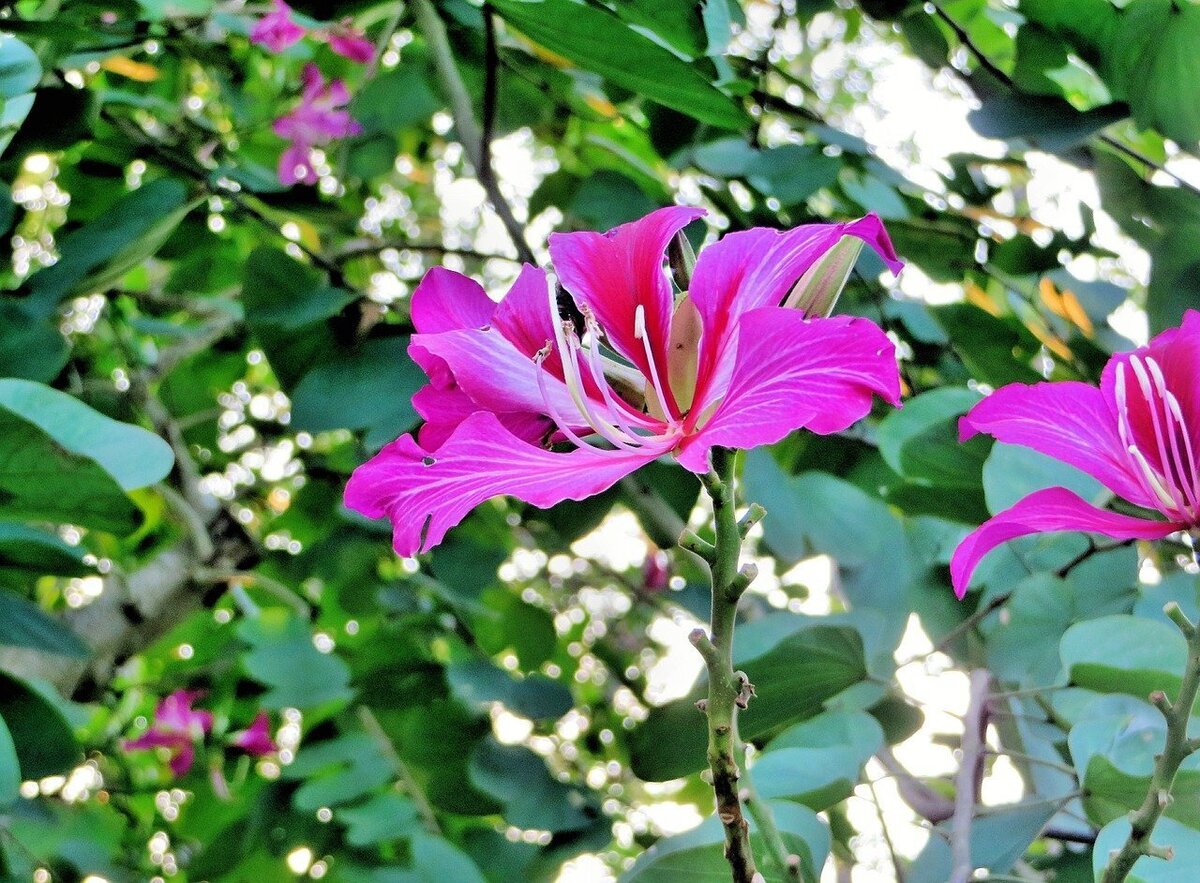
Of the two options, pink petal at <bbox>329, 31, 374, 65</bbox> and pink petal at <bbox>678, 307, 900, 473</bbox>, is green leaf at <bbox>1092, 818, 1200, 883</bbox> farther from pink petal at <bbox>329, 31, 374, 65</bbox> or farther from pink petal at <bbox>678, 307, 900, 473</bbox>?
pink petal at <bbox>329, 31, 374, 65</bbox>

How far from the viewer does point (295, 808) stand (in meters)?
0.92

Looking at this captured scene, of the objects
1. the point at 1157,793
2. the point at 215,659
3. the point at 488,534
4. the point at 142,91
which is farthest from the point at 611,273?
the point at 215,659

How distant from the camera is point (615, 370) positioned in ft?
1.20

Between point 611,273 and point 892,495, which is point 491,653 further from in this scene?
point 611,273

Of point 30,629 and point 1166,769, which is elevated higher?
point 1166,769

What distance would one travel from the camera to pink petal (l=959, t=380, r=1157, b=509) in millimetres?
346

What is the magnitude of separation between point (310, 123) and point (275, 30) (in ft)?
0.57

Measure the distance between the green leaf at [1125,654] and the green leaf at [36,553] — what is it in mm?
525

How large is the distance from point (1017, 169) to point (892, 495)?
1.34 feet

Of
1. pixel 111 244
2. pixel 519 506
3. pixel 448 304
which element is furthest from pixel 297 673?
pixel 448 304

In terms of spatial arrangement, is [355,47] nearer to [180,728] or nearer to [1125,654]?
[180,728]

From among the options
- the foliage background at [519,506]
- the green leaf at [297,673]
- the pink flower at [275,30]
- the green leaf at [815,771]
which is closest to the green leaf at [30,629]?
the foliage background at [519,506]

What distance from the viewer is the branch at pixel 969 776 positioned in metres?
0.43

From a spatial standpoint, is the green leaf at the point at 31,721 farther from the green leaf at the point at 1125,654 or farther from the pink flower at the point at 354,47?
the pink flower at the point at 354,47
